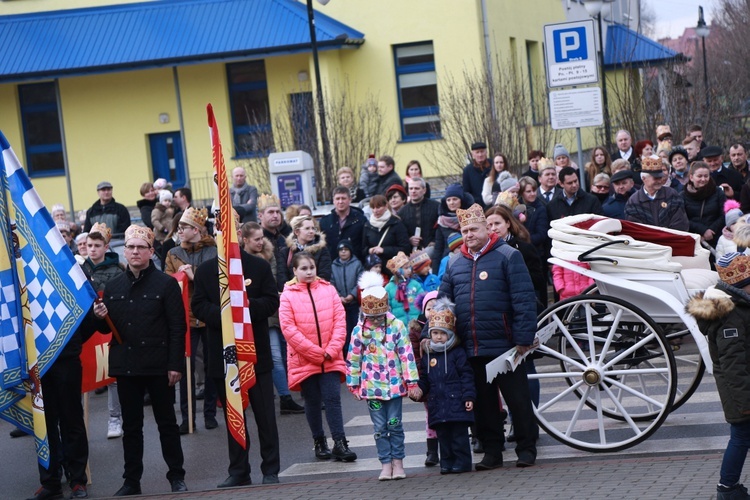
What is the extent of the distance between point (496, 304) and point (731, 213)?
210 inches

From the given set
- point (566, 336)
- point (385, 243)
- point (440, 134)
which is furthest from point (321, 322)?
point (440, 134)

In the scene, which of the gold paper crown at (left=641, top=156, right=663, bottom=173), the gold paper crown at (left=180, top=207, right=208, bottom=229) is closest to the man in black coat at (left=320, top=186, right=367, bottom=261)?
the gold paper crown at (left=180, top=207, right=208, bottom=229)

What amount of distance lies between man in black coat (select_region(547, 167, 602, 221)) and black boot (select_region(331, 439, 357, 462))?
5.08m

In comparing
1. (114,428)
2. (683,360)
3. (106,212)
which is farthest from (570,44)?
(106,212)

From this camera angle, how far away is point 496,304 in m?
9.11

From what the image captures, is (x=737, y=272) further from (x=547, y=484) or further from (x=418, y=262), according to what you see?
(x=418, y=262)

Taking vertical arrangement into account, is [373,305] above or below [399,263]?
below

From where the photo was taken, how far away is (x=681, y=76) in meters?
25.5

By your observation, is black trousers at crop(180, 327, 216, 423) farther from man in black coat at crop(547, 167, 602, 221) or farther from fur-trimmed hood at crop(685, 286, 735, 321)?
fur-trimmed hood at crop(685, 286, 735, 321)

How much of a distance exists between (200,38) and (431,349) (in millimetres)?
23891

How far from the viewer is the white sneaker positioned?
1214 centimetres

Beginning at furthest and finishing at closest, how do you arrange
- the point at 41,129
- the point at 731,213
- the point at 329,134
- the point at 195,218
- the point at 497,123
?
the point at 41,129 < the point at 329,134 < the point at 497,123 < the point at 731,213 < the point at 195,218

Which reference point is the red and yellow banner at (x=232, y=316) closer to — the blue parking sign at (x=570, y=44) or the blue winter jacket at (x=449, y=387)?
the blue winter jacket at (x=449, y=387)

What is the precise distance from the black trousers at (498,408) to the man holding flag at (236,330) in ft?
5.55
